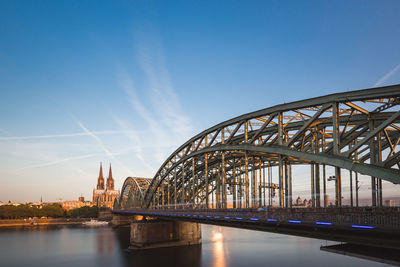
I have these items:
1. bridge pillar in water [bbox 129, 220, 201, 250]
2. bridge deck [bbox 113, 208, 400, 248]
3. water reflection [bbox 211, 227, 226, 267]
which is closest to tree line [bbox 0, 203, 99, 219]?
bridge pillar in water [bbox 129, 220, 201, 250]

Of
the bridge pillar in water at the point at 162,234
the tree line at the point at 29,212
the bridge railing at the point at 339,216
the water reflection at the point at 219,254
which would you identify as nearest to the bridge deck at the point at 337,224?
the bridge railing at the point at 339,216

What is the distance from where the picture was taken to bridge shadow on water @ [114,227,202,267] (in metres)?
48.7

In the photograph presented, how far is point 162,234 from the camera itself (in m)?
62.4

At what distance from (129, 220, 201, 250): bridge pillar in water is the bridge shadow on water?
1.70 m

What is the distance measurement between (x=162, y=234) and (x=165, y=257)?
995cm

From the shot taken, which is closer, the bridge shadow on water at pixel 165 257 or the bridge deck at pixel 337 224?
the bridge deck at pixel 337 224

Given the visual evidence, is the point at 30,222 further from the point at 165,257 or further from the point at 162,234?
the point at 165,257

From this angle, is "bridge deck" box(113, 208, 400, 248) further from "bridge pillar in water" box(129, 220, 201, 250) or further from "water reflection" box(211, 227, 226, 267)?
"bridge pillar in water" box(129, 220, 201, 250)

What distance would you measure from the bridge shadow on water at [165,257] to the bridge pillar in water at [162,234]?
1.70m

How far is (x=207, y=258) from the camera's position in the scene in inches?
2018

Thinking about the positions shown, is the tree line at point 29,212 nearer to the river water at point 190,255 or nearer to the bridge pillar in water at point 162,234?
the river water at point 190,255

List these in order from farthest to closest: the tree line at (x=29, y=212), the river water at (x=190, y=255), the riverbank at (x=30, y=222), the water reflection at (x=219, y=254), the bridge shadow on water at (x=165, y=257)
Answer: the tree line at (x=29, y=212) → the riverbank at (x=30, y=222) → the bridge shadow on water at (x=165, y=257) → the water reflection at (x=219, y=254) → the river water at (x=190, y=255)

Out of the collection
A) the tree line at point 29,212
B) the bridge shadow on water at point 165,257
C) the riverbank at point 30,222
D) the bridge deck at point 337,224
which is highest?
the bridge deck at point 337,224

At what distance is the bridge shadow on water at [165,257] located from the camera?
48681 mm
